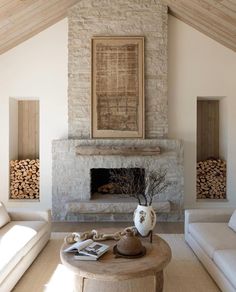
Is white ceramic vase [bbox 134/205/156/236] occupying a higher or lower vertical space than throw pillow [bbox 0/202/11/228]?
higher

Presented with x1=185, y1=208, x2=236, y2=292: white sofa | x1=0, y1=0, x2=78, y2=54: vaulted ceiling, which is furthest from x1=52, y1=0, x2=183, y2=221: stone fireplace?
x1=185, y1=208, x2=236, y2=292: white sofa

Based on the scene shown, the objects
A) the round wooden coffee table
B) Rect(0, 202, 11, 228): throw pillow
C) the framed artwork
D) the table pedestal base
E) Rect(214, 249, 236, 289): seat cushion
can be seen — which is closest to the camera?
the round wooden coffee table

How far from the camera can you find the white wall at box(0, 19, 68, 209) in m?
5.60

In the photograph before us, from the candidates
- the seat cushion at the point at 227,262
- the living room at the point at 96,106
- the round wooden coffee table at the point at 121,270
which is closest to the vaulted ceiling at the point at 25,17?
the living room at the point at 96,106


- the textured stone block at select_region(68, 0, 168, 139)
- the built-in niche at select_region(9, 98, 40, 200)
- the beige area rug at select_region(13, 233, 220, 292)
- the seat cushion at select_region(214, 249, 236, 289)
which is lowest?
the beige area rug at select_region(13, 233, 220, 292)

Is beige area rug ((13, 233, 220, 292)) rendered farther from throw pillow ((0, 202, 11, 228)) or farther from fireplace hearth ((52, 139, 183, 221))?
fireplace hearth ((52, 139, 183, 221))

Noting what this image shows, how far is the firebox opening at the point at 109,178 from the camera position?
5.45 meters

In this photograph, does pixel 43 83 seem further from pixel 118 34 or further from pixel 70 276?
pixel 70 276

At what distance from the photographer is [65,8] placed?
17.2 ft

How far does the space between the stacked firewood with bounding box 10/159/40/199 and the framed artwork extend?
4.72 feet

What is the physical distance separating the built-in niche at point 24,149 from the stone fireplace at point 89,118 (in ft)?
2.61

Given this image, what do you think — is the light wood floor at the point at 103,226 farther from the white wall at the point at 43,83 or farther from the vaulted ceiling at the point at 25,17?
the vaulted ceiling at the point at 25,17

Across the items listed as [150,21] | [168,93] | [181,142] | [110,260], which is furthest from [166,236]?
[150,21]

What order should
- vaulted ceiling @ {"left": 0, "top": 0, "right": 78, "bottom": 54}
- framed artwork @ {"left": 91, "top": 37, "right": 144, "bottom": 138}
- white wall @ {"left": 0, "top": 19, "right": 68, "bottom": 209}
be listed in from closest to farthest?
vaulted ceiling @ {"left": 0, "top": 0, "right": 78, "bottom": 54} → framed artwork @ {"left": 91, "top": 37, "right": 144, "bottom": 138} → white wall @ {"left": 0, "top": 19, "right": 68, "bottom": 209}
